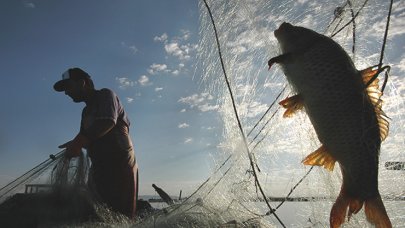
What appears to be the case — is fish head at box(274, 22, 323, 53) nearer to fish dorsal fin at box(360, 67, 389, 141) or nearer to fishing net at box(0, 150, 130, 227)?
fish dorsal fin at box(360, 67, 389, 141)

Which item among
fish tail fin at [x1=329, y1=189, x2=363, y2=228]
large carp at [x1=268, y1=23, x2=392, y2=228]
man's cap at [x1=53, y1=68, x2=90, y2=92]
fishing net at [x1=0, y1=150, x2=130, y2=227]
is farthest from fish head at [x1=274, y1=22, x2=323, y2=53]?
man's cap at [x1=53, y1=68, x2=90, y2=92]

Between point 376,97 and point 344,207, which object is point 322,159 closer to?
point 344,207

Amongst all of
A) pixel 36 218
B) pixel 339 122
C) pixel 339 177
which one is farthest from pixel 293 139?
pixel 36 218

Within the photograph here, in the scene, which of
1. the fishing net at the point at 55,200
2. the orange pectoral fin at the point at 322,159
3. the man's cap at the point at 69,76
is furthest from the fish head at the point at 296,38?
the man's cap at the point at 69,76

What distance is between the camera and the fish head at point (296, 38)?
8.41ft

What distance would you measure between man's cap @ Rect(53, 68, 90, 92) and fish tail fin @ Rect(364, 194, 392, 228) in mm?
4048

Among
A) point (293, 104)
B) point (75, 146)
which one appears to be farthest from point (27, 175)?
point (293, 104)

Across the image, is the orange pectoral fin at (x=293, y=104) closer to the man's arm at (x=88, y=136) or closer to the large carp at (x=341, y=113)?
the large carp at (x=341, y=113)

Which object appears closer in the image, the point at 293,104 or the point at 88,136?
the point at 293,104

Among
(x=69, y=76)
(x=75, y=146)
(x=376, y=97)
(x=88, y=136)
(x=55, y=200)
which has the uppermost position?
(x=69, y=76)

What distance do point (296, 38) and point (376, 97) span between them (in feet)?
2.49

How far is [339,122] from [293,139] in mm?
2067

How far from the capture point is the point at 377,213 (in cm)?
233

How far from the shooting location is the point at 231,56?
4.67 metres
